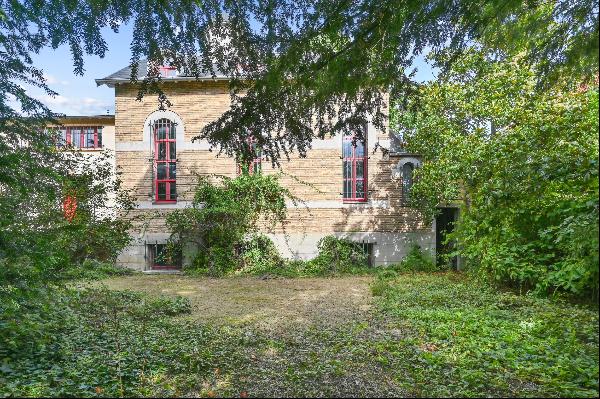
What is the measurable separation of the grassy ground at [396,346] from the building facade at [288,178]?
14.0ft

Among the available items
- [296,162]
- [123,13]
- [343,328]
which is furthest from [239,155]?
[296,162]

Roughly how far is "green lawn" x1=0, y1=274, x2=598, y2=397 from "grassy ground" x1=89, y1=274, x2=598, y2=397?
0.01 meters

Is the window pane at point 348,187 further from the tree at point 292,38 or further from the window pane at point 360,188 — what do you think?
the tree at point 292,38

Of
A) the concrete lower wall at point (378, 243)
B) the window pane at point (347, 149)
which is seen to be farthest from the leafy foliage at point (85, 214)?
the window pane at point (347, 149)

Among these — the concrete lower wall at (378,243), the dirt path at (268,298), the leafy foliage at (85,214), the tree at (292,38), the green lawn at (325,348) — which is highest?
the tree at (292,38)

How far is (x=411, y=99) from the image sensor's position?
4.26 metres

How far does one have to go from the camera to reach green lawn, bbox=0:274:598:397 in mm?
3277

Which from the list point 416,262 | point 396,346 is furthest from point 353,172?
point 396,346

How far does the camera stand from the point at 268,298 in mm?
7840

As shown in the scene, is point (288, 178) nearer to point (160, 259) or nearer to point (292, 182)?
point (292, 182)

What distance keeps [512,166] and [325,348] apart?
9.73 feet

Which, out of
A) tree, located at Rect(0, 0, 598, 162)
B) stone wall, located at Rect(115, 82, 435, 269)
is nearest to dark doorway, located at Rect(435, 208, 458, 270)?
stone wall, located at Rect(115, 82, 435, 269)

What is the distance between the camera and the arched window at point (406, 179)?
11.9 meters

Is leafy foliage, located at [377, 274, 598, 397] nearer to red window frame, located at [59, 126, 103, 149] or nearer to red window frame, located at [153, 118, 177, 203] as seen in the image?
red window frame, located at [153, 118, 177, 203]
